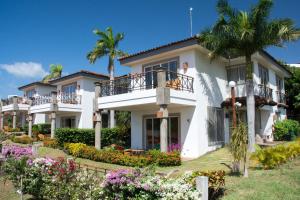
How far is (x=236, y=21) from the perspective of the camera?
600 inches

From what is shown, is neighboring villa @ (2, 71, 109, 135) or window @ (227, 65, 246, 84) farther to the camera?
neighboring villa @ (2, 71, 109, 135)

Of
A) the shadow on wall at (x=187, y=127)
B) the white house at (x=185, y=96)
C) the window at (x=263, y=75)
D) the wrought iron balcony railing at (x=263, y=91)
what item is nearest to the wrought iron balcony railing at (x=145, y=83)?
the white house at (x=185, y=96)

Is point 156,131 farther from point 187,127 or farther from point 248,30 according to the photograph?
point 248,30

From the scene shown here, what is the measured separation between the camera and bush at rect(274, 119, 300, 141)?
2127cm

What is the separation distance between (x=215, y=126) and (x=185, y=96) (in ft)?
12.6

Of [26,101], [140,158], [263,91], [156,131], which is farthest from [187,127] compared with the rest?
[26,101]

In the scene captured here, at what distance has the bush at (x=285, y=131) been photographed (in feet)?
69.8

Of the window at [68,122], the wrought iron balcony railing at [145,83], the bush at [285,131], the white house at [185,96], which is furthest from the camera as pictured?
the window at [68,122]

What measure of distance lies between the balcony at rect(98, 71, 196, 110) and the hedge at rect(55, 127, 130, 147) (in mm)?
4430

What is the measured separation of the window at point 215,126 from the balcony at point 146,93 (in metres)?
2.18

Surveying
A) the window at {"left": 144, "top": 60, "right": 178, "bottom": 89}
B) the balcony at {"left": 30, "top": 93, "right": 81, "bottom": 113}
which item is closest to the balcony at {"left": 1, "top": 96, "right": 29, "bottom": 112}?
the balcony at {"left": 30, "top": 93, "right": 81, "bottom": 113}

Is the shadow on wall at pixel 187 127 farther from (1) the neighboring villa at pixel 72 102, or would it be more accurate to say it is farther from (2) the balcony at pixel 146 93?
(1) the neighboring villa at pixel 72 102

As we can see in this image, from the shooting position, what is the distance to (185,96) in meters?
16.5

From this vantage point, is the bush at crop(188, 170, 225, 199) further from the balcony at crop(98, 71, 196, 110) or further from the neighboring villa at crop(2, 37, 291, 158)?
the balcony at crop(98, 71, 196, 110)
